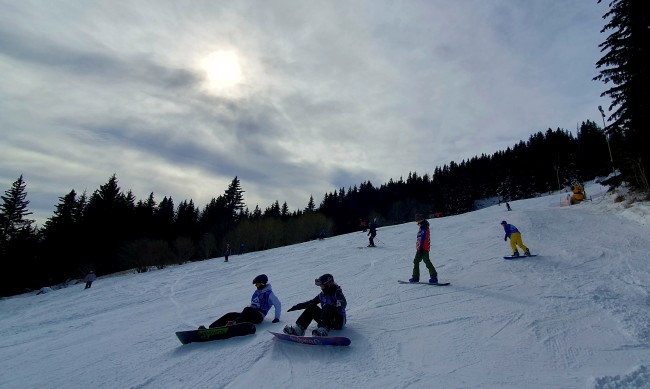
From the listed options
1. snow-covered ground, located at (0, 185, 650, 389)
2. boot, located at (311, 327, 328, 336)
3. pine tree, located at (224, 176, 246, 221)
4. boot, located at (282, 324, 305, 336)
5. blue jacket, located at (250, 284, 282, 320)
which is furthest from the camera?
pine tree, located at (224, 176, 246, 221)

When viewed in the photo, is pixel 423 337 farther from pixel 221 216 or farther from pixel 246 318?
pixel 221 216

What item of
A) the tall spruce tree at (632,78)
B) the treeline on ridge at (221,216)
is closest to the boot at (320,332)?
the tall spruce tree at (632,78)

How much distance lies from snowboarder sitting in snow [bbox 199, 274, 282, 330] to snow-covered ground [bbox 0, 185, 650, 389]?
1.08 feet

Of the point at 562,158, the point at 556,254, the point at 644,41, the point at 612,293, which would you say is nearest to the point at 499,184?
the point at 562,158

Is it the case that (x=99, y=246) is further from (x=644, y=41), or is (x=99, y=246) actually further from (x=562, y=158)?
(x=562, y=158)

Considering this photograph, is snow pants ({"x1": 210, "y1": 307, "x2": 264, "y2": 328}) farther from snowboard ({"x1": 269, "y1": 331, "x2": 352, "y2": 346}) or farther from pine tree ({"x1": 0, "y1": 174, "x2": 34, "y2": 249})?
pine tree ({"x1": 0, "y1": 174, "x2": 34, "y2": 249})

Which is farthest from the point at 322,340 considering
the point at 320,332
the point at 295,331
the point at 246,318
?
the point at 246,318

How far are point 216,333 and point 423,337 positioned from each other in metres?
4.03

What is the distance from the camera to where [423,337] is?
5633mm

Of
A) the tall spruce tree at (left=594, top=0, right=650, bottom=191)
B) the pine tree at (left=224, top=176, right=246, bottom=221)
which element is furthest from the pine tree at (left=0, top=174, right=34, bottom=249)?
the tall spruce tree at (left=594, top=0, right=650, bottom=191)

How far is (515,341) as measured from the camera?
5141 millimetres

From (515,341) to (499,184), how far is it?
284 ft

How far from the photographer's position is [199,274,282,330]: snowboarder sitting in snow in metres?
7.25

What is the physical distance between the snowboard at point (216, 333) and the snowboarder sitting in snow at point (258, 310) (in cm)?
34
